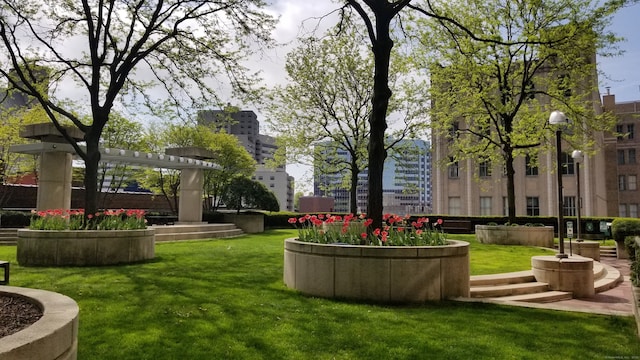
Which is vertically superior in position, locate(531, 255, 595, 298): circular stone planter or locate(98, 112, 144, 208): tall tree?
locate(98, 112, 144, 208): tall tree

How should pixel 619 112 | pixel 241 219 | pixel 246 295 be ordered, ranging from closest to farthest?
pixel 246 295 → pixel 241 219 → pixel 619 112

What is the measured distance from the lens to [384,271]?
7.40 metres

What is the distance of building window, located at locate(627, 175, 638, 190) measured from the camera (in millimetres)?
48281

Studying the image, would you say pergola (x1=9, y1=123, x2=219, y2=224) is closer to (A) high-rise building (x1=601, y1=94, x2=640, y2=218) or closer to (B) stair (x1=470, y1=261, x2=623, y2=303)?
(B) stair (x1=470, y1=261, x2=623, y2=303)

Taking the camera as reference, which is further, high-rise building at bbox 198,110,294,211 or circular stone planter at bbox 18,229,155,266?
high-rise building at bbox 198,110,294,211

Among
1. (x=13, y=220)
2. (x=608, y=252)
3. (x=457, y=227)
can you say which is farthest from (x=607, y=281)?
(x=13, y=220)

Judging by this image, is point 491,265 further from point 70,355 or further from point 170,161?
point 170,161

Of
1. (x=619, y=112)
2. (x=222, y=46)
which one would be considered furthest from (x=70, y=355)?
(x=619, y=112)

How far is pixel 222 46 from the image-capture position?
15.4 m

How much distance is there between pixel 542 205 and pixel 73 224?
4043cm

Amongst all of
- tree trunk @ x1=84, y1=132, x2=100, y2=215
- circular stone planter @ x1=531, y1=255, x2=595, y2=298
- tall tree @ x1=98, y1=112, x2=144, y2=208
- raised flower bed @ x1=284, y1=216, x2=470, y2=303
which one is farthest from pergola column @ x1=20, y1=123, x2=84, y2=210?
circular stone planter @ x1=531, y1=255, x2=595, y2=298

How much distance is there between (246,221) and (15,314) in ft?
76.2


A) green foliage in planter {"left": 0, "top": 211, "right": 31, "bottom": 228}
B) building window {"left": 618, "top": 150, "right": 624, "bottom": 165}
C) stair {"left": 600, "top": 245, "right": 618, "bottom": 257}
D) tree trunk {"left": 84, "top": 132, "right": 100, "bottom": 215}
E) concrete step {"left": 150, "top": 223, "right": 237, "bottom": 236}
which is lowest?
stair {"left": 600, "top": 245, "right": 618, "bottom": 257}

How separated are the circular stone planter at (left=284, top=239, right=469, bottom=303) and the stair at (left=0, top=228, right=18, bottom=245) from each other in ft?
50.6
